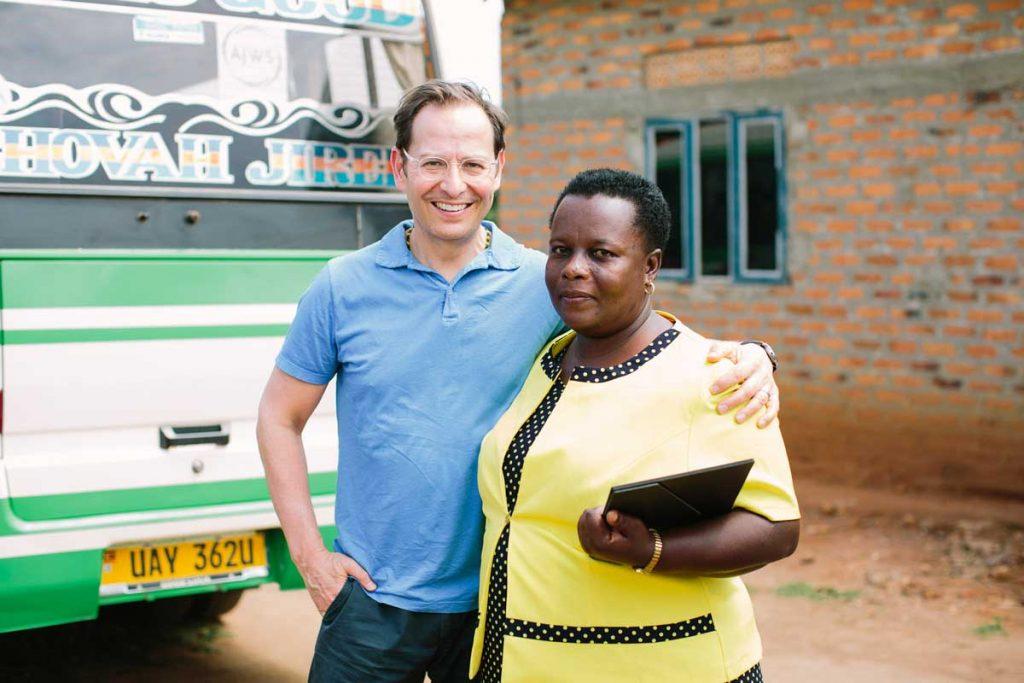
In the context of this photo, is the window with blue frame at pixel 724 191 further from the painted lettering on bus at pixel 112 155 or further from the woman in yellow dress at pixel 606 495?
the woman in yellow dress at pixel 606 495

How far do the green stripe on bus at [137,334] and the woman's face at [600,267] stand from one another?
1925 mm

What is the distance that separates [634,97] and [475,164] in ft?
20.1

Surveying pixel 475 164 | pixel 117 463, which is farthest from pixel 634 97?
pixel 475 164

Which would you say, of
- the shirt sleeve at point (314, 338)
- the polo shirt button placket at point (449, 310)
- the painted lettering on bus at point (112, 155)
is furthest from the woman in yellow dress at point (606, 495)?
the painted lettering on bus at point (112, 155)

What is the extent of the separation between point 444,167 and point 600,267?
1.51 ft

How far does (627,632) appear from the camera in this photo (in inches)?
76.9

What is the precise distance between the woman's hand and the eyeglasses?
81 centimetres

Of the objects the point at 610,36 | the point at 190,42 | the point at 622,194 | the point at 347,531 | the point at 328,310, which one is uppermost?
the point at 610,36

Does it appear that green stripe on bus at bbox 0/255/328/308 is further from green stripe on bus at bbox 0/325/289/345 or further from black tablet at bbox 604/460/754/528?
black tablet at bbox 604/460/754/528

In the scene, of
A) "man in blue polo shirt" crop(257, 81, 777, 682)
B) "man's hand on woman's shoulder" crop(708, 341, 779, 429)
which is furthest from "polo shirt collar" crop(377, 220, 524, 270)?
"man's hand on woman's shoulder" crop(708, 341, 779, 429)

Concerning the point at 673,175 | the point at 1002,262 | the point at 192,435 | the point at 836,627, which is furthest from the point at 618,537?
the point at 673,175

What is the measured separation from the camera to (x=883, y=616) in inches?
202

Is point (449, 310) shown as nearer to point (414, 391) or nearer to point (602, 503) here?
point (414, 391)

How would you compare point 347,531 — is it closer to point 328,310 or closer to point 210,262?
point 328,310
